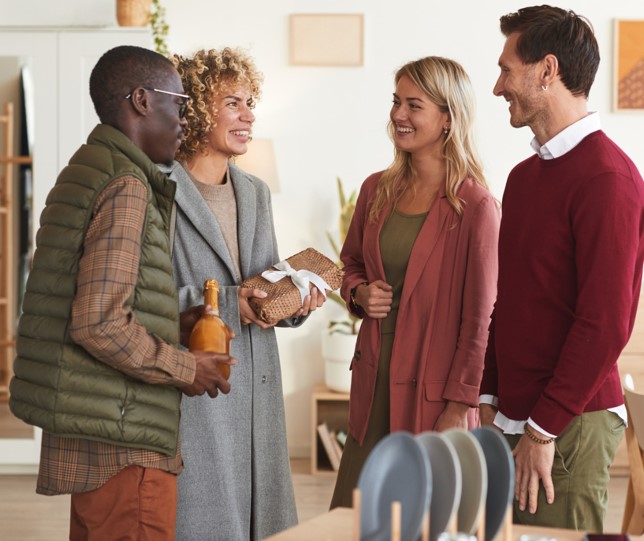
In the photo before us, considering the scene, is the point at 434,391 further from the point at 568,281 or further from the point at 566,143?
the point at 566,143

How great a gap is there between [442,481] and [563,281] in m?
0.71

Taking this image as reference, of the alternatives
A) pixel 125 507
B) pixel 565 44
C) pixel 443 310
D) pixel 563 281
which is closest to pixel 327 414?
pixel 443 310

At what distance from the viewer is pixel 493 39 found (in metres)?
5.18

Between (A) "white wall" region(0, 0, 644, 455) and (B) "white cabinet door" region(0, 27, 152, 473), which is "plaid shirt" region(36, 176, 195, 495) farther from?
(A) "white wall" region(0, 0, 644, 455)

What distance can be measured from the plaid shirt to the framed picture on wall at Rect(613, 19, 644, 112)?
157 inches

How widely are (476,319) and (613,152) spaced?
2.21ft

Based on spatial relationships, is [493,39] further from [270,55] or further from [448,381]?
[448,381]

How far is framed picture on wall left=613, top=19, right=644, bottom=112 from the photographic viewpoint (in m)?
5.16

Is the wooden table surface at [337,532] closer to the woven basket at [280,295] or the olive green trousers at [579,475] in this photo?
the olive green trousers at [579,475]

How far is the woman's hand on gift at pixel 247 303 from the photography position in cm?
239

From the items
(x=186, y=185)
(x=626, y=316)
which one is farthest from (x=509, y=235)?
(x=186, y=185)

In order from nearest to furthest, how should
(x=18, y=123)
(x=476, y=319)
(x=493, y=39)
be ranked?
(x=476, y=319)
(x=18, y=123)
(x=493, y=39)

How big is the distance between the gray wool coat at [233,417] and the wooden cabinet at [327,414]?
2335mm

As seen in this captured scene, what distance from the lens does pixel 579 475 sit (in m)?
1.87
